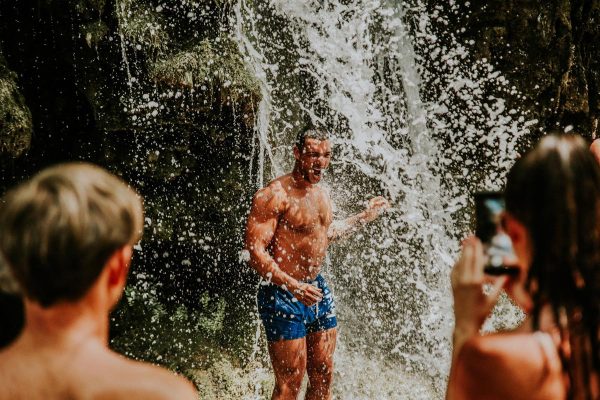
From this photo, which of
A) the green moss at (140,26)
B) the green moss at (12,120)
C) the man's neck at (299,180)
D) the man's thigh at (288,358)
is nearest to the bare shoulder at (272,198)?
the man's neck at (299,180)

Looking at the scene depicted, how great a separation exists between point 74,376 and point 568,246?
1.04 meters

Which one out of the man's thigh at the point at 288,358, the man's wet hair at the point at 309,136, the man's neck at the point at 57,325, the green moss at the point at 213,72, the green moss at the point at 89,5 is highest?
the green moss at the point at 89,5

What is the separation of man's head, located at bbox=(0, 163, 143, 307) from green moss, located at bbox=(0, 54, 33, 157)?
3.70 metres

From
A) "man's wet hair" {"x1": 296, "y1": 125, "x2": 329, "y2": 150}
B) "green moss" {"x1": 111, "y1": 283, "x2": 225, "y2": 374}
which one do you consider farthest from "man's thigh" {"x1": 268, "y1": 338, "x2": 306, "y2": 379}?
"green moss" {"x1": 111, "y1": 283, "x2": 225, "y2": 374}

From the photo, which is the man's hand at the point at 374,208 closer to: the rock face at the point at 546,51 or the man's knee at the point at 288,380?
the man's knee at the point at 288,380

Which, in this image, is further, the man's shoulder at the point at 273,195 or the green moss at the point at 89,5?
the green moss at the point at 89,5

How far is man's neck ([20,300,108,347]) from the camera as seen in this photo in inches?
40.6

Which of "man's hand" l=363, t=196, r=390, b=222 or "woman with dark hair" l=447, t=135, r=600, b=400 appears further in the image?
"man's hand" l=363, t=196, r=390, b=222

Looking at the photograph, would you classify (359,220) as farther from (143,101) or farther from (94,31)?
(94,31)

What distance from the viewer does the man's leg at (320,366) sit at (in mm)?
3561

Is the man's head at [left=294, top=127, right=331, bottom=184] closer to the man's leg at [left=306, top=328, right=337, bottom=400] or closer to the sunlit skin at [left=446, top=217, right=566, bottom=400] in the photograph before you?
the man's leg at [left=306, top=328, right=337, bottom=400]

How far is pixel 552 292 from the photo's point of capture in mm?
1126

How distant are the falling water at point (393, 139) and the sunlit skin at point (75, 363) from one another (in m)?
4.92

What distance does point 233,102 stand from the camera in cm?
533
